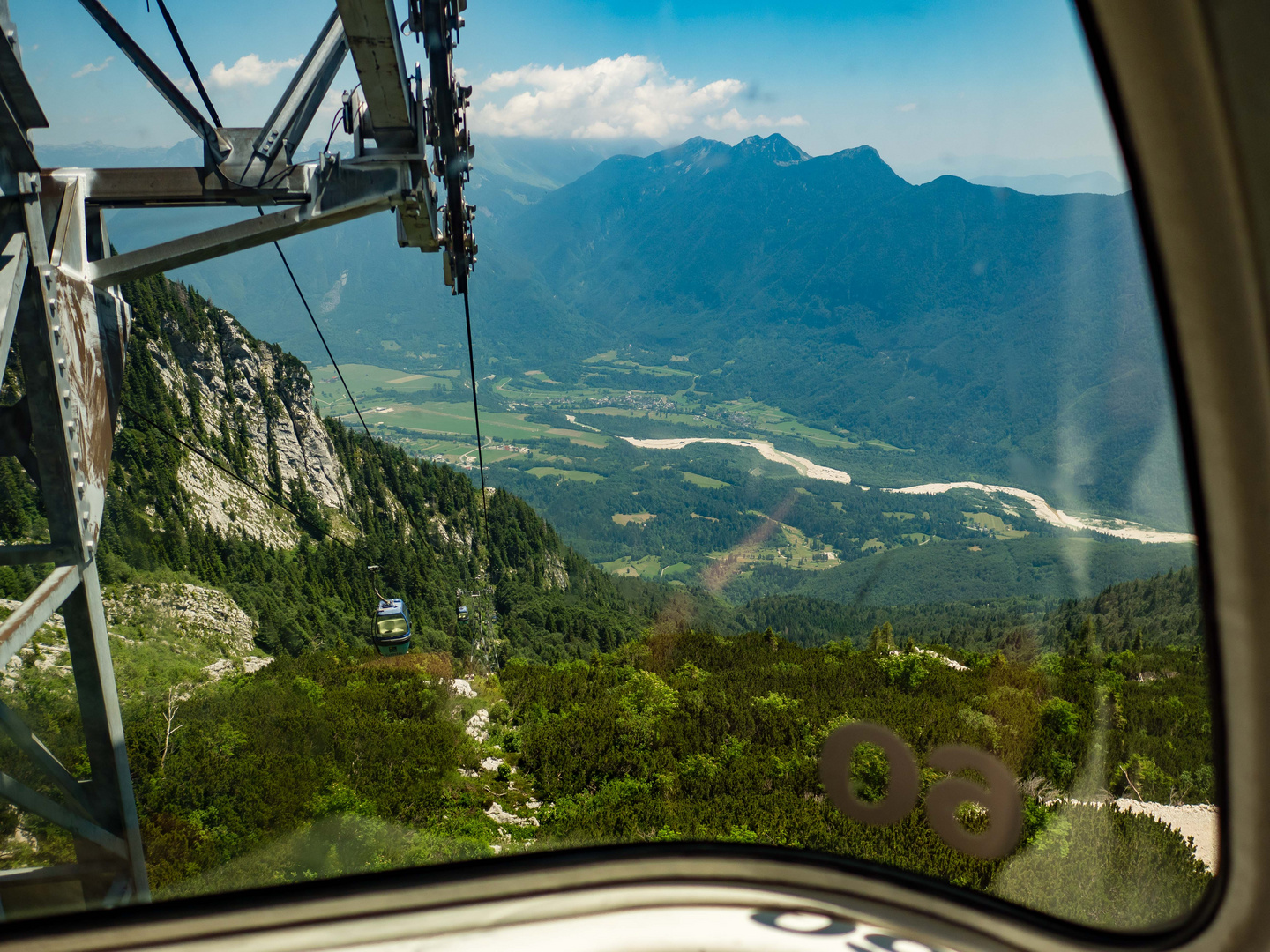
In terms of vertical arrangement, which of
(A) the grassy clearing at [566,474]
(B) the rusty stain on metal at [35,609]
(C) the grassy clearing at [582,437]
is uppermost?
(B) the rusty stain on metal at [35,609]

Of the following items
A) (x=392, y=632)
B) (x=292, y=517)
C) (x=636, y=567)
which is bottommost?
(x=636, y=567)

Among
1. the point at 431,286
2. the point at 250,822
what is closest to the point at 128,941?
the point at 250,822

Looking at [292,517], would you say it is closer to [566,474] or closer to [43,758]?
[43,758]

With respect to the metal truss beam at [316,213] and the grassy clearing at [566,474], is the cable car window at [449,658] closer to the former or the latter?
the metal truss beam at [316,213]

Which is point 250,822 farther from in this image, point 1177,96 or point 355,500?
point 355,500

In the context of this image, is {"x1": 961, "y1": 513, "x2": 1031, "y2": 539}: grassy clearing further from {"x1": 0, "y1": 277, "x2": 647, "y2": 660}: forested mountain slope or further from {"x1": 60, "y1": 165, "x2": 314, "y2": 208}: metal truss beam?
{"x1": 60, "y1": 165, "x2": 314, "y2": 208}: metal truss beam

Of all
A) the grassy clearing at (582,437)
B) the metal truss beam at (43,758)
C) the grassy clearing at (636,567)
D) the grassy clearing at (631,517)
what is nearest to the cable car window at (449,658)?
the metal truss beam at (43,758)

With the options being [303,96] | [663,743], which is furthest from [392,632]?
[303,96]
